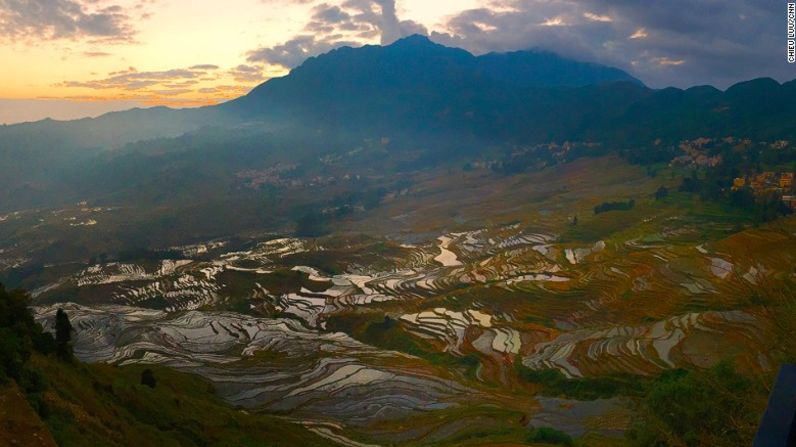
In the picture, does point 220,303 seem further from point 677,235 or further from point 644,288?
point 677,235

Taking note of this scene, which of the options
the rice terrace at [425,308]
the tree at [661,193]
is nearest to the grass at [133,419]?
the rice terrace at [425,308]

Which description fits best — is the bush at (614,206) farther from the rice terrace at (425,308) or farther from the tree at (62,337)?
the tree at (62,337)

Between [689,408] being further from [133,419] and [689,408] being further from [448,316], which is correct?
[448,316]

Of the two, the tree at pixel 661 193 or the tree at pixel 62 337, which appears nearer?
the tree at pixel 62 337

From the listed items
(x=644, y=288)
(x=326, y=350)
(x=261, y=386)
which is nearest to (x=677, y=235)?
(x=644, y=288)

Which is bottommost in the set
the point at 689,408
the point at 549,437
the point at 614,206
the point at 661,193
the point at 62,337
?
the point at 549,437

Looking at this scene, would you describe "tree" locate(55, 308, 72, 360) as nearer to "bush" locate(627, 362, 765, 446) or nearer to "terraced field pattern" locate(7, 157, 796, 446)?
"terraced field pattern" locate(7, 157, 796, 446)

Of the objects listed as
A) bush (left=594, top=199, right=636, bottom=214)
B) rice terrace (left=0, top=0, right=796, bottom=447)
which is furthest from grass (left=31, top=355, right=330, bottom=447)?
bush (left=594, top=199, right=636, bottom=214)

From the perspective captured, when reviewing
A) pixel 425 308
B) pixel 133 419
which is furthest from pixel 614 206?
pixel 133 419
